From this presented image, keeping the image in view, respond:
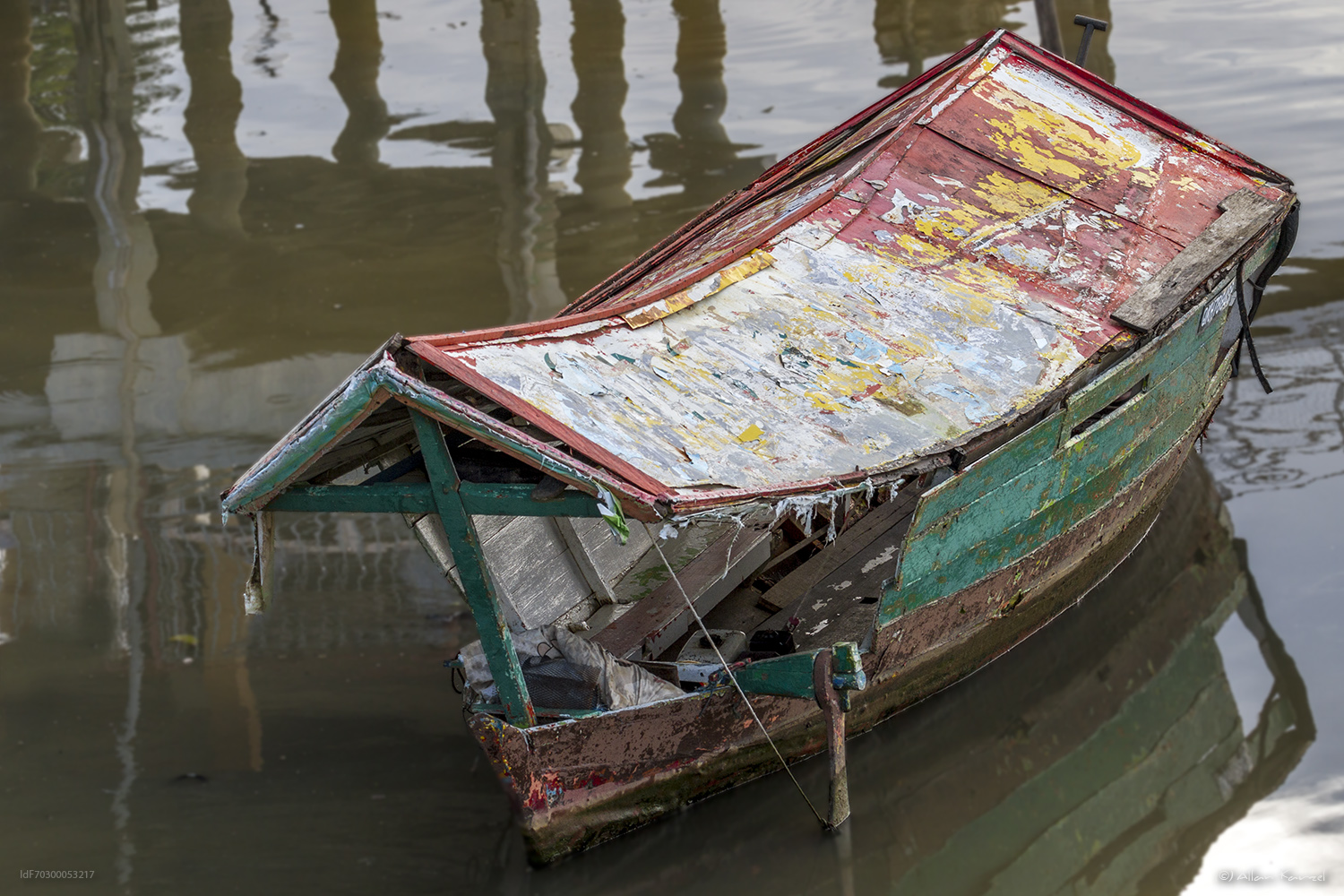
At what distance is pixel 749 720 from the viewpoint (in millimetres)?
5406

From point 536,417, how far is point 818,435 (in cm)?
118

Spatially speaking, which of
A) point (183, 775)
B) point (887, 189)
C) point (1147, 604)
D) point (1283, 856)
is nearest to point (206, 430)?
point (183, 775)

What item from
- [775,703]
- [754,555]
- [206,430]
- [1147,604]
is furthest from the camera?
[206,430]

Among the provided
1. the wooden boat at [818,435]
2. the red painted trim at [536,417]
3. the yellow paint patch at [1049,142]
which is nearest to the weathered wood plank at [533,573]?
the wooden boat at [818,435]

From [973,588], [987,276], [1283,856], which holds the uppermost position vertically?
[987,276]

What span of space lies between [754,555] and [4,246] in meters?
8.33

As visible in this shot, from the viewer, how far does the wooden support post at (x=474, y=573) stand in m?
4.48

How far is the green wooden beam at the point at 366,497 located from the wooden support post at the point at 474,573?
0.22 feet

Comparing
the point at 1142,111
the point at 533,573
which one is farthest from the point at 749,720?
the point at 1142,111

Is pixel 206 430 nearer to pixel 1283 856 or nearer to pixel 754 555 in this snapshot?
pixel 754 555

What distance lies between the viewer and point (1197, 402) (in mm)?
6988

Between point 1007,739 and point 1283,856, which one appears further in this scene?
point 1007,739

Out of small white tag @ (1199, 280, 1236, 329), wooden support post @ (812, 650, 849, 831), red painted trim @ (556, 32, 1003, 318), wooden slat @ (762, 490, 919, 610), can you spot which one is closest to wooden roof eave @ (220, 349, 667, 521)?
wooden support post @ (812, 650, 849, 831)

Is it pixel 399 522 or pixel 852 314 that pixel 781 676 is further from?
pixel 399 522
